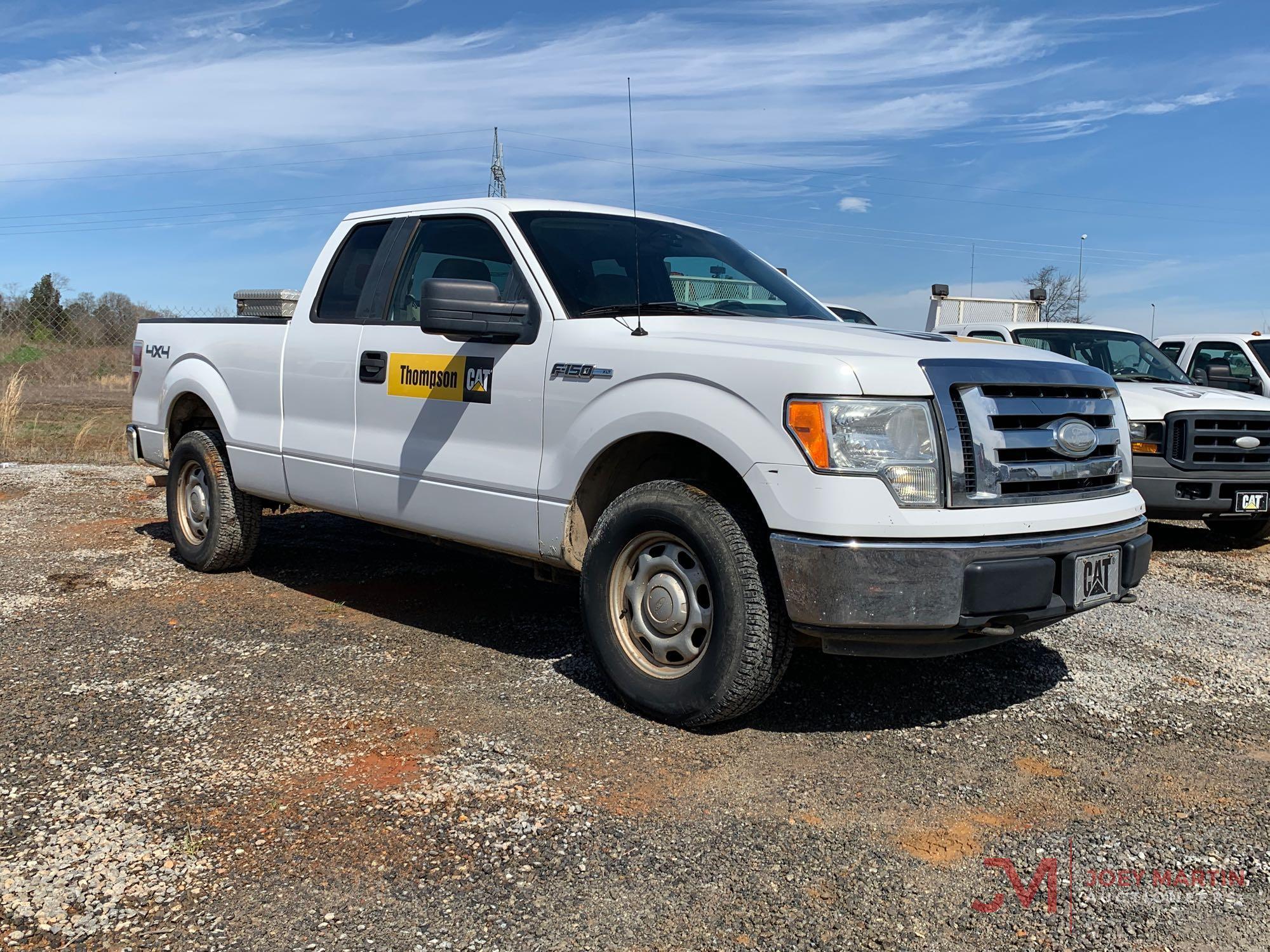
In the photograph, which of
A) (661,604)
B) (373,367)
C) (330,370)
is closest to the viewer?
(661,604)

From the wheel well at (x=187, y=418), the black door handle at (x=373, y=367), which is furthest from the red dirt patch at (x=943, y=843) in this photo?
the wheel well at (x=187, y=418)

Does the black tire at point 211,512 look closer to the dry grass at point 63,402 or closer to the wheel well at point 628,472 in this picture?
the wheel well at point 628,472

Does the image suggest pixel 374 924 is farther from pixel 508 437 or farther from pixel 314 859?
pixel 508 437

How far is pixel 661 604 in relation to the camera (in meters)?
4.17

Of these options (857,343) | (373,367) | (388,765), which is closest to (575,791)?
(388,765)

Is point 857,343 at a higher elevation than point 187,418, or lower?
higher

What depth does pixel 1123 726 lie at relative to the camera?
14.1 ft

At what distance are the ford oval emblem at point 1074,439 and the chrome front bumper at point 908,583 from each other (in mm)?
469

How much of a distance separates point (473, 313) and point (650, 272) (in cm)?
92

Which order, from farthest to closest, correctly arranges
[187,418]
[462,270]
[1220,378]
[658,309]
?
[1220,378] < [187,418] < [462,270] < [658,309]

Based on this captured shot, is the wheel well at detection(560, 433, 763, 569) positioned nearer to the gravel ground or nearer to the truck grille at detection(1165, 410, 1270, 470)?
the gravel ground

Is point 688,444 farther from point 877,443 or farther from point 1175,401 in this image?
point 1175,401

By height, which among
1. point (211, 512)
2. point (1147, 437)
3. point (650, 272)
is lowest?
point (211, 512)

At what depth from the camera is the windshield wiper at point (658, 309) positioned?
4.65m
